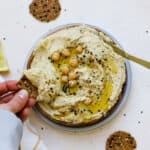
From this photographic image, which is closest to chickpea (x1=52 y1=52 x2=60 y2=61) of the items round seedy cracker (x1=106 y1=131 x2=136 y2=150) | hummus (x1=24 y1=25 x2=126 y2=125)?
hummus (x1=24 y1=25 x2=126 y2=125)

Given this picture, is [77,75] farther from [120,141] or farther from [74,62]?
[120,141]

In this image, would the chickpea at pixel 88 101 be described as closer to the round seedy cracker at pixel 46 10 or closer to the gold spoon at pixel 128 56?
the gold spoon at pixel 128 56

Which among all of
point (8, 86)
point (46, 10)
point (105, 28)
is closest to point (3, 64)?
point (8, 86)

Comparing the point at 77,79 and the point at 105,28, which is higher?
the point at 105,28

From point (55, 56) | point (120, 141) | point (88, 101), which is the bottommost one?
point (120, 141)

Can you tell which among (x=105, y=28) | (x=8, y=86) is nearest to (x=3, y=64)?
(x=8, y=86)

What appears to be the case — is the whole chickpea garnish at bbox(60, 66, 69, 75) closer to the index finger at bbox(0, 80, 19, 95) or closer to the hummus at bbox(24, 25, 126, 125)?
the hummus at bbox(24, 25, 126, 125)

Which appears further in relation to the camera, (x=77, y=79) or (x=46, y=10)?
(x=46, y=10)

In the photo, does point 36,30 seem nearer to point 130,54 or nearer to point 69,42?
point 69,42

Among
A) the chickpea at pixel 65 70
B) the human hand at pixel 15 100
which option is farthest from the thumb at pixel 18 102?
the chickpea at pixel 65 70

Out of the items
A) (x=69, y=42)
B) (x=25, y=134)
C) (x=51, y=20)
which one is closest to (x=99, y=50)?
(x=69, y=42)
